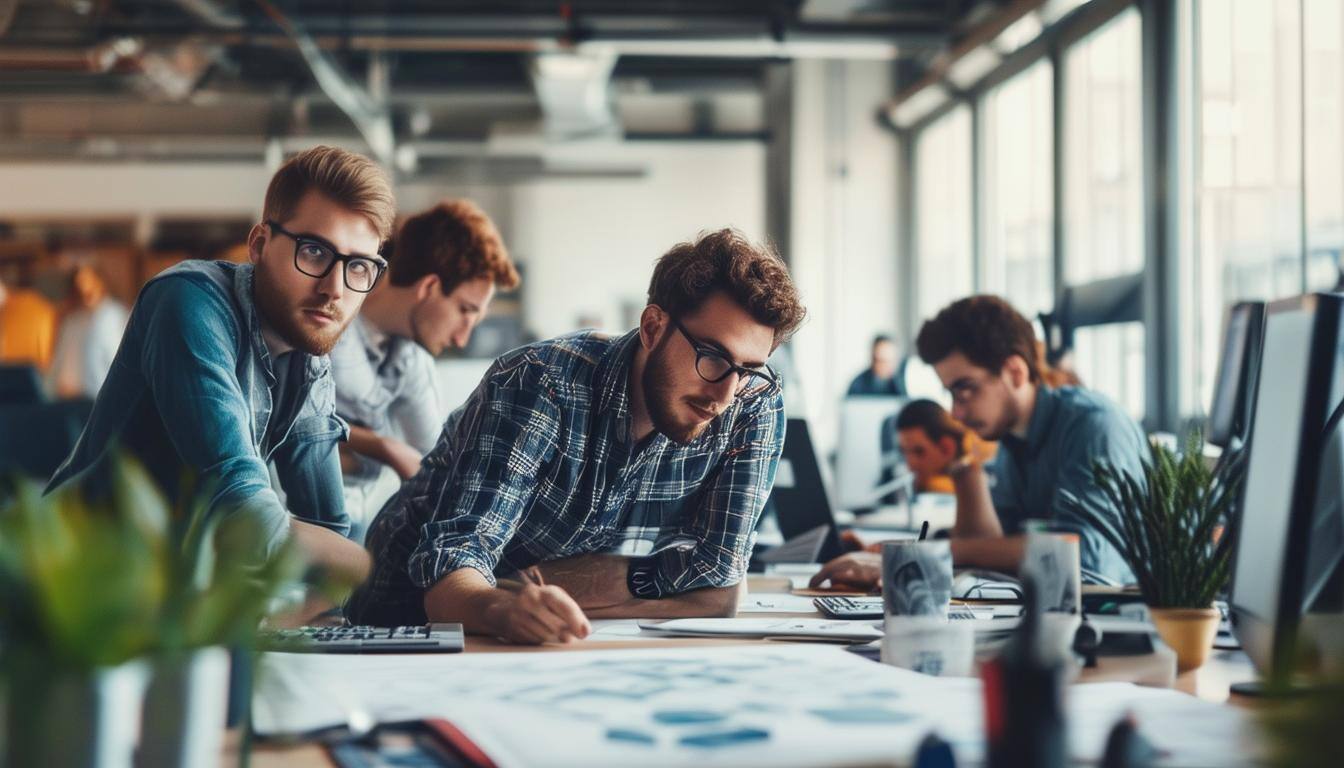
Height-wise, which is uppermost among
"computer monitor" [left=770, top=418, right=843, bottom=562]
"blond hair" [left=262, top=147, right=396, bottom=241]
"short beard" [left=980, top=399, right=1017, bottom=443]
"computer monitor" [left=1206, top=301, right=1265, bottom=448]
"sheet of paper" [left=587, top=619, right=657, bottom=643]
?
"blond hair" [left=262, top=147, right=396, bottom=241]

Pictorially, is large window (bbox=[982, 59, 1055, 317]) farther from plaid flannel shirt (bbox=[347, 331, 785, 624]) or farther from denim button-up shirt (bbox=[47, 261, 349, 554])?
denim button-up shirt (bbox=[47, 261, 349, 554])

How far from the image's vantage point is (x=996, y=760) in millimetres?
742

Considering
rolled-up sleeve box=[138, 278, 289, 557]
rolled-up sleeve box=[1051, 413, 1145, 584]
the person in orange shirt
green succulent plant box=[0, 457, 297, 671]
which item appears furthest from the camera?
the person in orange shirt

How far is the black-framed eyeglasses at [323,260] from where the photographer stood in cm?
208

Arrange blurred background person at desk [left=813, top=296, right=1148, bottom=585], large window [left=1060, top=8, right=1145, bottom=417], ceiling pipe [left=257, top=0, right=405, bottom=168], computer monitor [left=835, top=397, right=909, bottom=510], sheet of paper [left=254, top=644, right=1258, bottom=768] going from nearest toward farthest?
sheet of paper [left=254, top=644, right=1258, bottom=768]
blurred background person at desk [left=813, top=296, right=1148, bottom=585]
computer monitor [left=835, top=397, right=909, bottom=510]
large window [left=1060, top=8, right=1145, bottom=417]
ceiling pipe [left=257, top=0, right=405, bottom=168]

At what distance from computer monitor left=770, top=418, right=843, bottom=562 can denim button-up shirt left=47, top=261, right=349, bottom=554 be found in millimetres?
1053

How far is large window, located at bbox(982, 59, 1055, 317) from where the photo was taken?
27.5ft

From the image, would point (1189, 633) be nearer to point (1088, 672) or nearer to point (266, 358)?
point (1088, 672)

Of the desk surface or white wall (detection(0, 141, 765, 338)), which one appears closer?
the desk surface

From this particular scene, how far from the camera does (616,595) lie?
6.53 ft

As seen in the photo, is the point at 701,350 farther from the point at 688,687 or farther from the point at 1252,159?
the point at 1252,159

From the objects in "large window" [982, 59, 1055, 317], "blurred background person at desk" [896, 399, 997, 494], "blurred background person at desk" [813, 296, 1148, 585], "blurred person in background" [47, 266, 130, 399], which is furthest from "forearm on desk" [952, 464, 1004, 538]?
"blurred person in background" [47, 266, 130, 399]

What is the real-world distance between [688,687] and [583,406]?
0.94m

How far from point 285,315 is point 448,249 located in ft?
4.66
